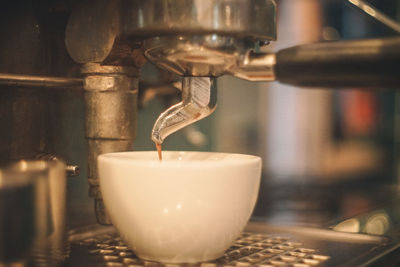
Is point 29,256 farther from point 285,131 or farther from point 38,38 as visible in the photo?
point 285,131

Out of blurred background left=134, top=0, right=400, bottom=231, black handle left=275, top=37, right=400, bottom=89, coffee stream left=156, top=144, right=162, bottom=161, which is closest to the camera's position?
black handle left=275, top=37, right=400, bottom=89

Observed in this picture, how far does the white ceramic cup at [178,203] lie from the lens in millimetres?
359

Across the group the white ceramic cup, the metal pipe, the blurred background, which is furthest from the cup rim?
the blurred background

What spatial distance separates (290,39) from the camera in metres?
1.33

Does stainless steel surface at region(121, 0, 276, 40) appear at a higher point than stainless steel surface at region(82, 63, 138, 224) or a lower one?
higher

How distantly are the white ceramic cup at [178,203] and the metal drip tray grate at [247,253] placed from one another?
0.01m

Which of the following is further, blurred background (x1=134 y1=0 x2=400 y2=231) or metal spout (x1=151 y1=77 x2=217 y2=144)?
blurred background (x1=134 y1=0 x2=400 y2=231)

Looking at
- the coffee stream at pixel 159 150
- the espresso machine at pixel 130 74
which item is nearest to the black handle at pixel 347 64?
the espresso machine at pixel 130 74

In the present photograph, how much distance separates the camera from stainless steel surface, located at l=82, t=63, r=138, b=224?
0.47 m

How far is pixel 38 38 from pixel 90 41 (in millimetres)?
67

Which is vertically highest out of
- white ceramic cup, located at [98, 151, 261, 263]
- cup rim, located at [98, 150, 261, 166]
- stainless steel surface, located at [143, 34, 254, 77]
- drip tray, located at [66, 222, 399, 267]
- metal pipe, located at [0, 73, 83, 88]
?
stainless steel surface, located at [143, 34, 254, 77]

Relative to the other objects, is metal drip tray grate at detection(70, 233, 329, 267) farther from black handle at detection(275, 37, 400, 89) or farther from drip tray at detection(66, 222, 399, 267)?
black handle at detection(275, 37, 400, 89)

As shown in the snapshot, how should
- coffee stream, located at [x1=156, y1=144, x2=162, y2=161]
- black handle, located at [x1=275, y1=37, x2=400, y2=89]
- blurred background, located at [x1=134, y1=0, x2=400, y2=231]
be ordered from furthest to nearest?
blurred background, located at [x1=134, y1=0, x2=400, y2=231], coffee stream, located at [x1=156, y1=144, x2=162, y2=161], black handle, located at [x1=275, y1=37, x2=400, y2=89]

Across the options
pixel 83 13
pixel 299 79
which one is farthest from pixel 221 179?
pixel 83 13
